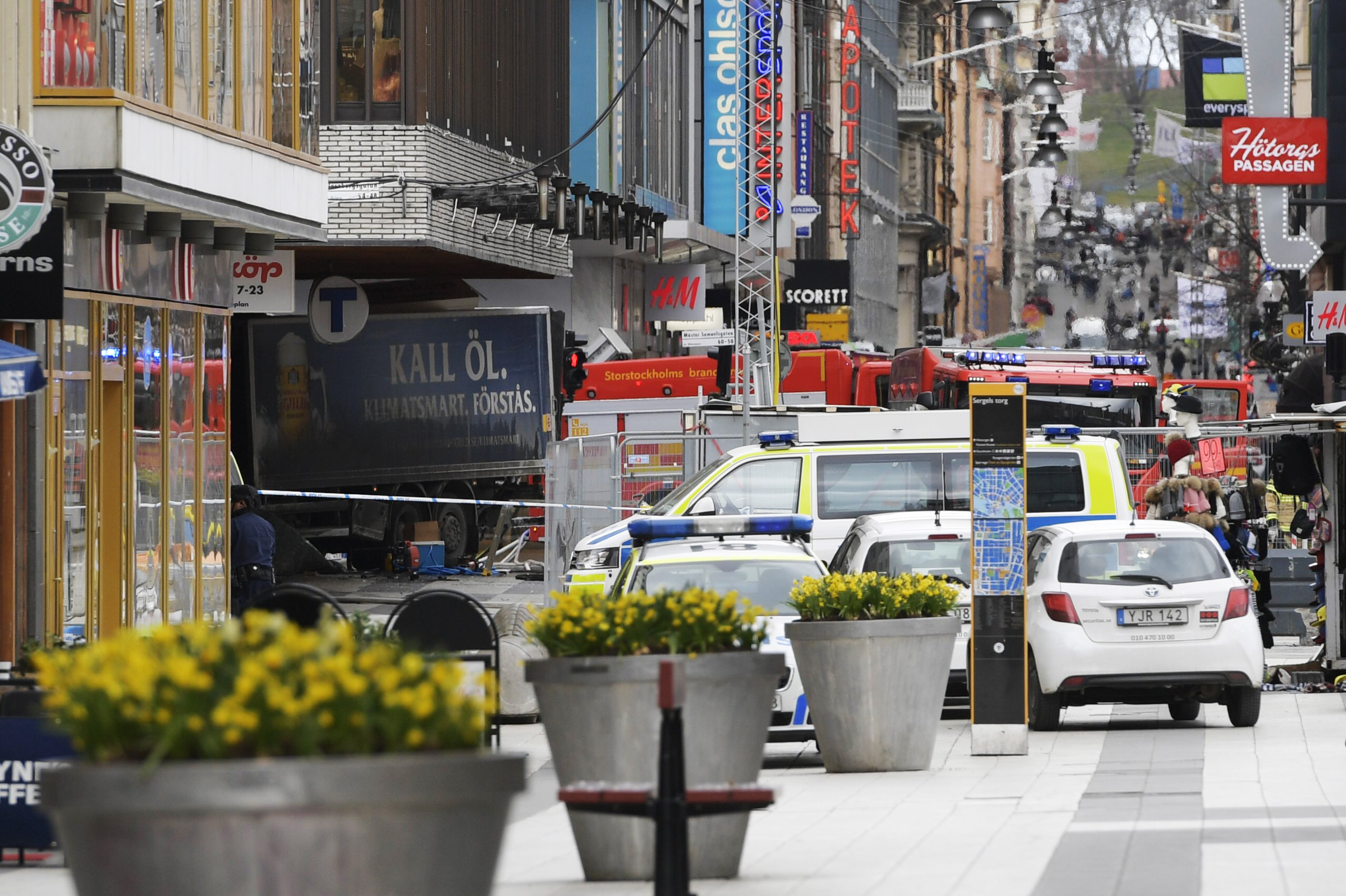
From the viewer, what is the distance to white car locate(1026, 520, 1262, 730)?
16.0 m

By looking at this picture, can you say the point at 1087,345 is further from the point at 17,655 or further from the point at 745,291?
the point at 17,655

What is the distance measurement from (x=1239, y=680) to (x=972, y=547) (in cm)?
265

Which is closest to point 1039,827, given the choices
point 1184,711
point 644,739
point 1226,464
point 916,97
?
point 644,739

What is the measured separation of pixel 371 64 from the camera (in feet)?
95.5

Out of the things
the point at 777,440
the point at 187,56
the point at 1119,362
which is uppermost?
the point at 187,56

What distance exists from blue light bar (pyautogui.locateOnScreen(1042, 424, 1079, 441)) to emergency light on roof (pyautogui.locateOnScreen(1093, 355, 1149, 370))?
50.8 feet

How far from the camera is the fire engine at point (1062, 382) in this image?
34844 millimetres

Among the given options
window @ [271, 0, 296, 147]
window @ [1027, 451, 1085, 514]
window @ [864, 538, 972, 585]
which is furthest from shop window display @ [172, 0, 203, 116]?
window @ [1027, 451, 1085, 514]

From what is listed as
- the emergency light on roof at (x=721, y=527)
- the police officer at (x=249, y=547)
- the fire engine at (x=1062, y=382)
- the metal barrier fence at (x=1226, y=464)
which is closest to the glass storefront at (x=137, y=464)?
the police officer at (x=249, y=547)

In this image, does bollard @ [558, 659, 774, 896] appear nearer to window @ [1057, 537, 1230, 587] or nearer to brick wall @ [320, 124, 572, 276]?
window @ [1057, 537, 1230, 587]

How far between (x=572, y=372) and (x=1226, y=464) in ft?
33.6

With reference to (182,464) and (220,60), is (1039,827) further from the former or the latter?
(220,60)

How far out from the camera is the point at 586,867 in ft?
29.9

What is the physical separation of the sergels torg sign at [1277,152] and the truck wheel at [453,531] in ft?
37.2
